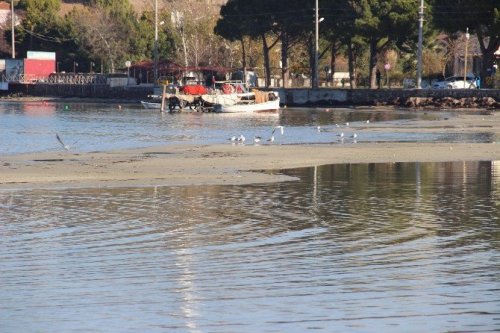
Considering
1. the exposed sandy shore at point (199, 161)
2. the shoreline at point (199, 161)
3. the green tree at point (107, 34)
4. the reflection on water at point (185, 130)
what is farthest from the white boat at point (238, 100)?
the green tree at point (107, 34)

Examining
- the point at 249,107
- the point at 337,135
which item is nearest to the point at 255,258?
the point at 337,135

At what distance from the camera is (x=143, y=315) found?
1067 centimetres

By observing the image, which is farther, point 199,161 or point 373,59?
point 373,59

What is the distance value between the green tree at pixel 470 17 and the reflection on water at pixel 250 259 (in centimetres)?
4987

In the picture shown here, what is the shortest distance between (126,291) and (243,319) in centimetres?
183

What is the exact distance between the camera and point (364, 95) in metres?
77.6

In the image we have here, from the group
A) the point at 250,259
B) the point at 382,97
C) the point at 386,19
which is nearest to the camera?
the point at 250,259

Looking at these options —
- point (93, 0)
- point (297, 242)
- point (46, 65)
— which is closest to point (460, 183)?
point (297, 242)

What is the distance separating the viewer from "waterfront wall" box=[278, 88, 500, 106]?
71.6 m

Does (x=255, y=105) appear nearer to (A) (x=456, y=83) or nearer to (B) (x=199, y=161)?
(A) (x=456, y=83)

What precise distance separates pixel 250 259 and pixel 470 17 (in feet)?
197

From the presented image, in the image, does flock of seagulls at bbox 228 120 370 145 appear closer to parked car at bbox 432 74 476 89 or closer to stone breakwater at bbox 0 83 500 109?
stone breakwater at bbox 0 83 500 109

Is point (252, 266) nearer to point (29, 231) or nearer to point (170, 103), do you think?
point (29, 231)

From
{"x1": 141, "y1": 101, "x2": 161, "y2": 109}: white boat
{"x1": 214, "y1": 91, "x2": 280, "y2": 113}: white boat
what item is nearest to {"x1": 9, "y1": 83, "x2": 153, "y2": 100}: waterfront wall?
{"x1": 141, "y1": 101, "x2": 161, "y2": 109}: white boat
